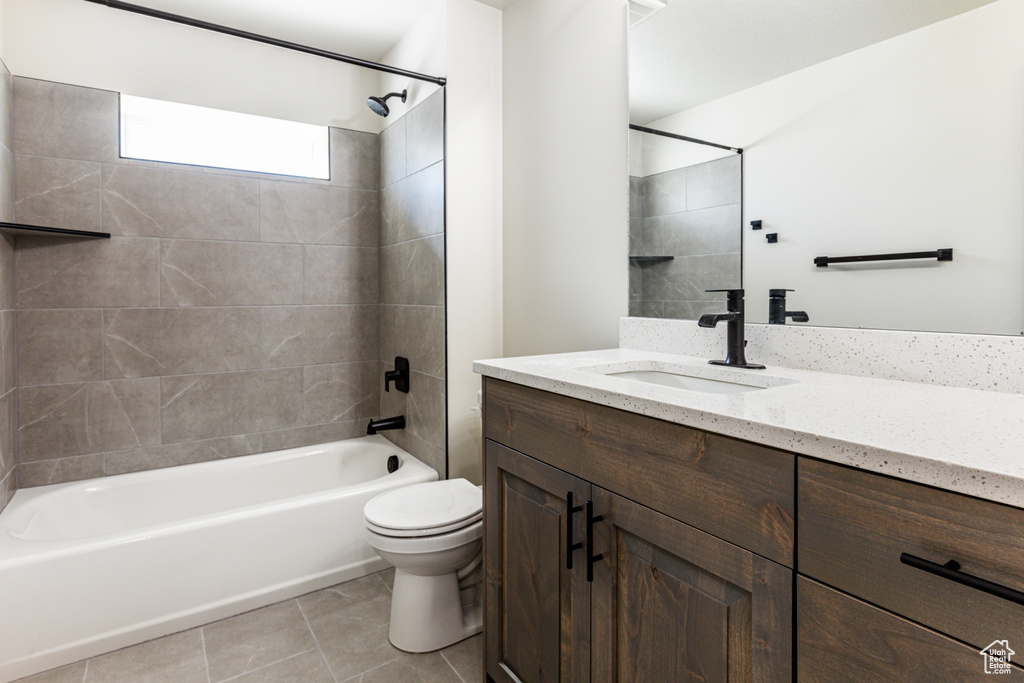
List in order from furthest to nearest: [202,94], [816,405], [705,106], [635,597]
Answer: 1. [202,94]
2. [705,106]
3. [635,597]
4. [816,405]

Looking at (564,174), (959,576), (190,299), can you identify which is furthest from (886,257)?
(190,299)

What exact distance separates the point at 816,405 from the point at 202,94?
286cm

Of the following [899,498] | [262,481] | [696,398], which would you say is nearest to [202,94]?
[262,481]

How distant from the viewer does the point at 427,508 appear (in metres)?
1.87

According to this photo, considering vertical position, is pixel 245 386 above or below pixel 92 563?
above

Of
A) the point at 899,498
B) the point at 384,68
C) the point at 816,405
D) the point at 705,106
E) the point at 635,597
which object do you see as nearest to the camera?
the point at 899,498

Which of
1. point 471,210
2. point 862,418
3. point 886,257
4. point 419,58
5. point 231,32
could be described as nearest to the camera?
point 862,418

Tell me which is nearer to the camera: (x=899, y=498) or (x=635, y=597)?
(x=899, y=498)

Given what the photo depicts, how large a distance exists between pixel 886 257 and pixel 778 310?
280mm

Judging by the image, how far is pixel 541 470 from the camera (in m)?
1.27

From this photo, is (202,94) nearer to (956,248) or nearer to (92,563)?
(92,563)

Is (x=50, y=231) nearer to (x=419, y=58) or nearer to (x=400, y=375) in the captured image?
(x=400, y=375)

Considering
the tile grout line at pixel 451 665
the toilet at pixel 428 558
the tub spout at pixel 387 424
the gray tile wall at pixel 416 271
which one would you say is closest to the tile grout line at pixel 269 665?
the toilet at pixel 428 558

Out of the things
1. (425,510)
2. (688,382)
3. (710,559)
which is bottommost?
(425,510)
